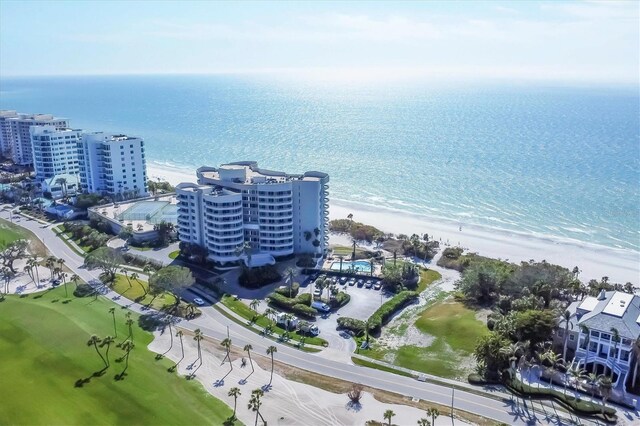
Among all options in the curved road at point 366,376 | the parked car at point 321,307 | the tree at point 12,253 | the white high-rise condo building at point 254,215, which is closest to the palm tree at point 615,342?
the curved road at point 366,376

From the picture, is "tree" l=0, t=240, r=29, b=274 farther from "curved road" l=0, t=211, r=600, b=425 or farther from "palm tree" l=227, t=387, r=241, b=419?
"palm tree" l=227, t=387, r=241, b=419

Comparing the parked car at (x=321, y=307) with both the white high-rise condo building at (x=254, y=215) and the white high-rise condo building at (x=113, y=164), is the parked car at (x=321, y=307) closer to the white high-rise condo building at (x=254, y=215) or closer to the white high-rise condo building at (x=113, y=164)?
the white high-rise condo building at (x=254, y=215)

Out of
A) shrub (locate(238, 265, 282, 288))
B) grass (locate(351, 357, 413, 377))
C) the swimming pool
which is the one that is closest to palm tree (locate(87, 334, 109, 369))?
shrub (locate(238, 265, 282, 288))

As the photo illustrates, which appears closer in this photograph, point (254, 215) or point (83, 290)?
point (83, 290)

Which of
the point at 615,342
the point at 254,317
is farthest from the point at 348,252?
the point at 615,342

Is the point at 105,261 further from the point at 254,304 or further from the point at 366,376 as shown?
the point at 366,376
